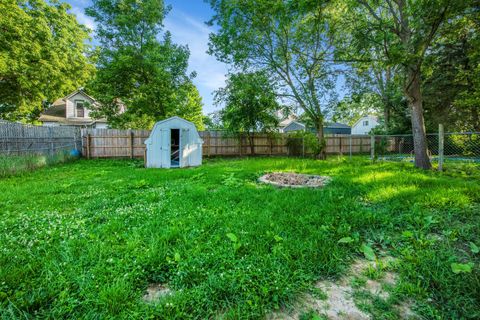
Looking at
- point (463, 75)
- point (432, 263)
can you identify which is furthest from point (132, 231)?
point (463, 75)

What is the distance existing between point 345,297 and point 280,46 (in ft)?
39.4

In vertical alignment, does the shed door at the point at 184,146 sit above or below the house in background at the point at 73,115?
below

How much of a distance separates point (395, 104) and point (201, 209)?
17776 millimetres

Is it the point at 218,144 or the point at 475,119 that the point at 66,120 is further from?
the point at 475,119

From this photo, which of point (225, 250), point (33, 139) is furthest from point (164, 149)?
point (225, 250)

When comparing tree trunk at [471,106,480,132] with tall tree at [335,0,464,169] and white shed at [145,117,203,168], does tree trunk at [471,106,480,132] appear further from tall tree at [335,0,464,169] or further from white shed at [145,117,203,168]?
white shed at [145,117,203,168]

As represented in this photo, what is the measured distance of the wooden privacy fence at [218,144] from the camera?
38.9 ft

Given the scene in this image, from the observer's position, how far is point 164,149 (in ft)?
29.8

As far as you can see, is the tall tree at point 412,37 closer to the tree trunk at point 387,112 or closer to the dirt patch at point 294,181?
the dirt patch at point 294,181

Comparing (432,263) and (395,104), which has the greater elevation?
(395,104)

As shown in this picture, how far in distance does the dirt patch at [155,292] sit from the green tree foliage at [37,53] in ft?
51.5

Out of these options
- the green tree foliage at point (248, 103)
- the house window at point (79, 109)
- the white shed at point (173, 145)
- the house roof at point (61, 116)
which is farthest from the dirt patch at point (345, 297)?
the house window at point (79, 109)

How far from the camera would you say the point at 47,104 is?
21406mm

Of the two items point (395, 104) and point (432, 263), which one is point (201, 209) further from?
point (395, 104)
